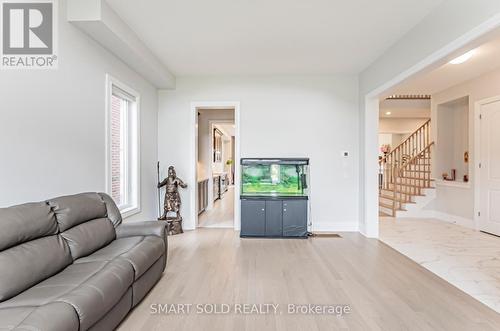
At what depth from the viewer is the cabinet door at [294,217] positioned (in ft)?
14.7

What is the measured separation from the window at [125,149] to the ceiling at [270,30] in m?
0.86

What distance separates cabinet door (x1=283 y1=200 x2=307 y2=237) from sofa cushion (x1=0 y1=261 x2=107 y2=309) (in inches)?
116

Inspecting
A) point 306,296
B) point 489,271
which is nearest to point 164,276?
point 306,296

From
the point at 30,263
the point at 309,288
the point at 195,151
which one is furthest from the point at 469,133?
the point at 30,263

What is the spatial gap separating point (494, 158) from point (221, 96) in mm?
4866

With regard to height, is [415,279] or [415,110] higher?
[415,110]

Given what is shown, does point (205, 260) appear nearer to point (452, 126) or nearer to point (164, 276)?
point (164, 276)

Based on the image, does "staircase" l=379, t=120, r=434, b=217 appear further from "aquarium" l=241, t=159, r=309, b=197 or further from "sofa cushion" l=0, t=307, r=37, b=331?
"sofa cushion" l=0, t=307, r=37, b=331

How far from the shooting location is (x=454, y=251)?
3768 millimetres

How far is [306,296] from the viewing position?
97.6 inches

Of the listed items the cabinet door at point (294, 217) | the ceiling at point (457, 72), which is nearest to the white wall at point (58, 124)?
the cabinet door at point (294, 217)

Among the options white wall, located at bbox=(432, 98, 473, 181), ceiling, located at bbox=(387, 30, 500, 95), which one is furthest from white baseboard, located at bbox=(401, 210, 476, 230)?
ceiling, located at bbox=(387, 30, 500, 95)

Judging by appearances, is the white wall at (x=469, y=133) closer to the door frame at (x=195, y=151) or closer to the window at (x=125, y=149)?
the door frame at (x=195, y=151)

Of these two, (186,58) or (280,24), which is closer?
(280,24)
